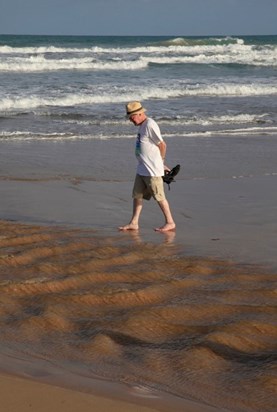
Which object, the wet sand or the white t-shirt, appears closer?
the wet sand

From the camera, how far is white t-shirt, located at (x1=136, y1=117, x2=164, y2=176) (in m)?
7.40

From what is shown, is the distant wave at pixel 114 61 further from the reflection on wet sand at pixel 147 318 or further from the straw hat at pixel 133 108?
the reflection on wet sand at pixel 147 318

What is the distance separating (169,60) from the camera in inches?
1719

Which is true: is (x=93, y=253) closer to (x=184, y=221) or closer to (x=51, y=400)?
(x=184, y=221)

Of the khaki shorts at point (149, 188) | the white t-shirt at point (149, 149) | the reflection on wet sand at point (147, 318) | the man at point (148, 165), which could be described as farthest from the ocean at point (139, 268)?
the white t-shirt at point (149, 149)

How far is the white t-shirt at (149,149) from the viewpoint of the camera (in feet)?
24.3

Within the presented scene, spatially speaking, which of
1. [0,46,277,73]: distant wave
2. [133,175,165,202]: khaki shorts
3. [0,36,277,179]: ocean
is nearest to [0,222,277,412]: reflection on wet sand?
[133,175,165,202]: khaki shorts

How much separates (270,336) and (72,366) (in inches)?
42.4

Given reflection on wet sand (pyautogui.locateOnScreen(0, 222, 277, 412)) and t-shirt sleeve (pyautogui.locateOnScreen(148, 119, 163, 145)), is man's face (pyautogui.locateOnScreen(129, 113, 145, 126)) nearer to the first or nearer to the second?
t-shirt sleeve (pyautogui.locateOnScreen(148, 119, 163, 145))

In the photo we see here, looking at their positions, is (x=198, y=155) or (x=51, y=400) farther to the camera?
(x=198, y=155)

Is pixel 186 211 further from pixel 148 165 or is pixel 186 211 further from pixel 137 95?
pixel 137 95

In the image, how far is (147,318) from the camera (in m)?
4.33

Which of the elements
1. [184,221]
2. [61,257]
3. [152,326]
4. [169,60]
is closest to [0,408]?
[152,326]

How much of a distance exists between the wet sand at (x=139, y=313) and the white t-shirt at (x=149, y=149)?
55cm
